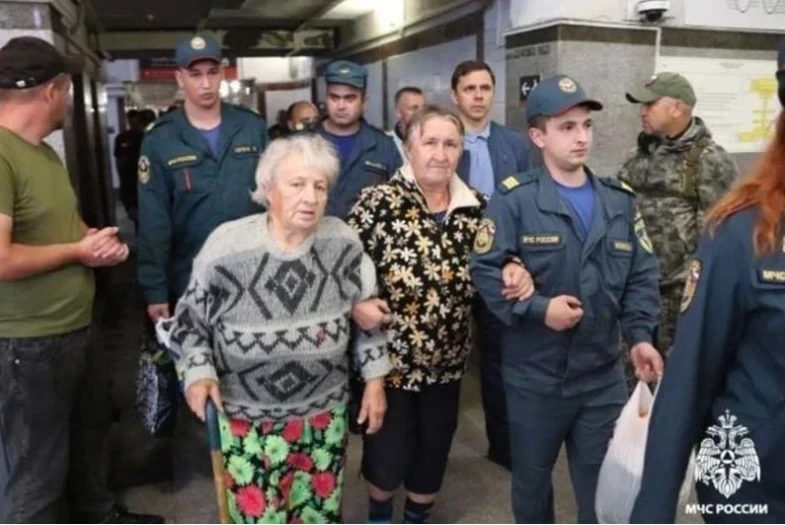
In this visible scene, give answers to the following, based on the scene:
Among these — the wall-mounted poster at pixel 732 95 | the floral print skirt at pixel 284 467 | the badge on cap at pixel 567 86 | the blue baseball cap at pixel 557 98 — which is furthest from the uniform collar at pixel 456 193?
the wall-mounted poster at pixel 732 95

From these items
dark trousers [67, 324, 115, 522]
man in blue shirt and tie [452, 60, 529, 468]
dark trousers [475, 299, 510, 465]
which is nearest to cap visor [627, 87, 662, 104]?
man in blue shirt and tie [452, 60, 529, 468]

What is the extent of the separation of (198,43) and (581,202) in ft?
4.94

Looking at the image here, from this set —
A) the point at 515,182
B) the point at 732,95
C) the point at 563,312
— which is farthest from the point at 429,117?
the point at 732,95

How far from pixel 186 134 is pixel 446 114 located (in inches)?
38.2

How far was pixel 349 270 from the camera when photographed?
1.98 m

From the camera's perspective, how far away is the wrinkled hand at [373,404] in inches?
79.9

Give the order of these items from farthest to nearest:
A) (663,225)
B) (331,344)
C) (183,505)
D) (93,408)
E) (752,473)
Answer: (663,225)
(183,505)
(93,408)
(331,344)
(752,473)

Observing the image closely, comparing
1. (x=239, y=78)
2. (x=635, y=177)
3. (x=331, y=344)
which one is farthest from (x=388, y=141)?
(x=239, y=78)

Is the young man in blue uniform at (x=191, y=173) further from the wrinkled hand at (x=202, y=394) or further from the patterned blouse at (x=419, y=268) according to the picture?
the wrinkled hand at (x=202, y=394)

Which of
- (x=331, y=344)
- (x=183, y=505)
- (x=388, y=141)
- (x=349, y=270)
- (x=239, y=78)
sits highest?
(x=239, y=78)

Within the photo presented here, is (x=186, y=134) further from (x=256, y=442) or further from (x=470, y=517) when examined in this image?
(x=470, y=517)

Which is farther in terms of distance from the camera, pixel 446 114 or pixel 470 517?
pixel 470 517

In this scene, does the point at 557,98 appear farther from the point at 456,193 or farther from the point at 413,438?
the point at 413,438

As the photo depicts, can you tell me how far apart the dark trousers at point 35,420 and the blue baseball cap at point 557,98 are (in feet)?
4.87
